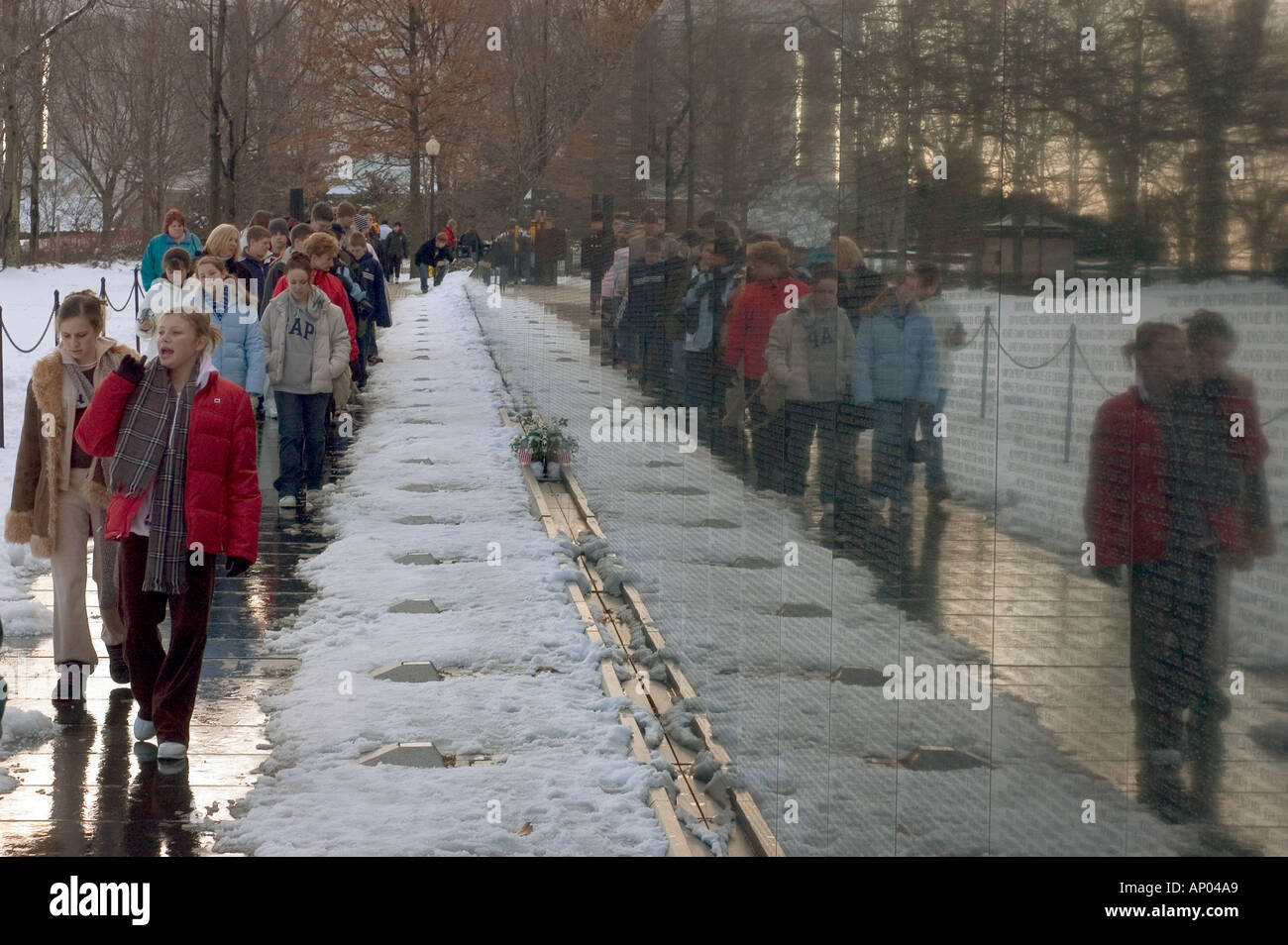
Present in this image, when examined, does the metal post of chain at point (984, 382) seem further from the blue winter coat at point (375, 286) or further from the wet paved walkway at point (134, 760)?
the blue winter coat at point (375, 286)

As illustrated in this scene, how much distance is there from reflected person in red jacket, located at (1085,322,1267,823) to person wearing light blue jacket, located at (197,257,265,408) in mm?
9340

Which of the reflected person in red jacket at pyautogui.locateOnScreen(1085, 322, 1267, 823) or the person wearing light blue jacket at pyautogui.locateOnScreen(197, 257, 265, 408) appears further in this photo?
the person wearing light blue jacket at pyautogui.locateOnScreen(197, 257, 265, 408)

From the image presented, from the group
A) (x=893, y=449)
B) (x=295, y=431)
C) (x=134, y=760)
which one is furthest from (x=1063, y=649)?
(x=295, y=431)

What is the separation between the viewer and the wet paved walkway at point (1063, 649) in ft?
7.75

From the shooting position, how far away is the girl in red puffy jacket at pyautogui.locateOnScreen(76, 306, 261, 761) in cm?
605

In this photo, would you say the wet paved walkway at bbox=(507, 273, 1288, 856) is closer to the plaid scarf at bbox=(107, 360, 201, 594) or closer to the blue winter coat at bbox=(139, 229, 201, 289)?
the plaid scarf at bbox=(107, 360, 201, 594)

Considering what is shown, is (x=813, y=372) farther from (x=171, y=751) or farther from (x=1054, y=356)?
(x=171, y=751)

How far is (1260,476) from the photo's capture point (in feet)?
7.71

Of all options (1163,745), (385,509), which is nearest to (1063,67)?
(1163,745)

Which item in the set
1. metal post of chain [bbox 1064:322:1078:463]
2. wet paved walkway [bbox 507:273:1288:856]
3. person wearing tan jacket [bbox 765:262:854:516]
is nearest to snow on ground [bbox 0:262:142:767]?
person wearing tan jacket [bbox 765:262:854:516]

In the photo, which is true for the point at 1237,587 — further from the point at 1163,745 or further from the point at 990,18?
the point at 990,18

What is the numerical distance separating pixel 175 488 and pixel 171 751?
1026mm

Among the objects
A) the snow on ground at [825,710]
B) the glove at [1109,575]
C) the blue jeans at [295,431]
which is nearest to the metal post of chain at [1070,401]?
the glove at [1109,575]

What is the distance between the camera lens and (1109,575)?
9.14 ft
